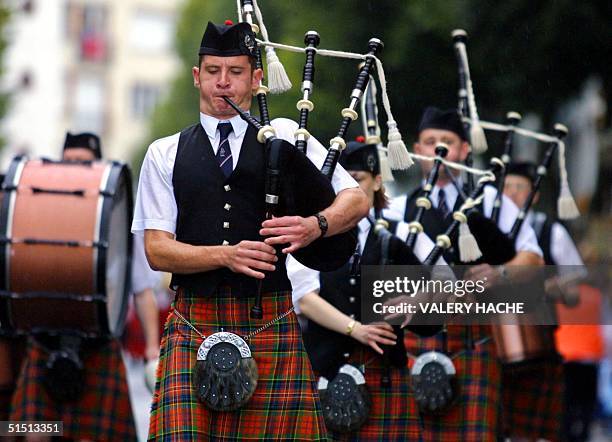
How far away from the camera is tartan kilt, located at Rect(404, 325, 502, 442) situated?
20.1ft

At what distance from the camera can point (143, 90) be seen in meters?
54.3

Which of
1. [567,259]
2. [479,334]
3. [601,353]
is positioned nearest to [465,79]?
[479,334]

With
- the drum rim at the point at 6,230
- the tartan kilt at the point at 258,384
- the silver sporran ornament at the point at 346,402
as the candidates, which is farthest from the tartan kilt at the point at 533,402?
the tartan kilt at the point at 258,384

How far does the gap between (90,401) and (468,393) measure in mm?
1770

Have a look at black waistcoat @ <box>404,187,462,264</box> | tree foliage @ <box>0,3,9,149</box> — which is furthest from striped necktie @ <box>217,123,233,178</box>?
tree foliage @ <box>0,3,9,149</box>

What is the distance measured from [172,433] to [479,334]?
2.31 m

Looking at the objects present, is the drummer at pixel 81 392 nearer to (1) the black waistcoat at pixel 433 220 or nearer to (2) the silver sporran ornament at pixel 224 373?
(1) the black waistcoat at pixel 433 220

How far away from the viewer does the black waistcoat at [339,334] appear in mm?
5562

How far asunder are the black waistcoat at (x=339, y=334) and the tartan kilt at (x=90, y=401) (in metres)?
1.35

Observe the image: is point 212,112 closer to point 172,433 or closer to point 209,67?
point 209,67

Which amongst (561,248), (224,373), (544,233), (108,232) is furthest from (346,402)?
(561,248)

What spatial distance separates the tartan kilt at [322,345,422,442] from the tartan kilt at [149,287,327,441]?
103cm

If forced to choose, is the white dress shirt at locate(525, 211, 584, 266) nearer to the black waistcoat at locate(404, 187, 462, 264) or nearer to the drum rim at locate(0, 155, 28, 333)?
the black waistcoat at locate(404, 187, 462, 264)

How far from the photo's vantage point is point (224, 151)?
14.7 ft
